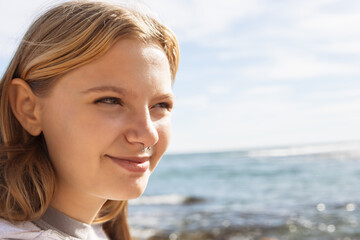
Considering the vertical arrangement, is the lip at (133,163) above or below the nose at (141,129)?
below

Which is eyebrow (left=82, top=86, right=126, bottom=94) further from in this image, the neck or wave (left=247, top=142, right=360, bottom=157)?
wave (left=247, top=142, right=360, bottom=157)

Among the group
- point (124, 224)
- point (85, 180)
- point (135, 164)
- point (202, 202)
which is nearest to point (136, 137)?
point (135, 164)

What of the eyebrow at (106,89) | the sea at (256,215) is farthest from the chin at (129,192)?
the sea at (256,215)

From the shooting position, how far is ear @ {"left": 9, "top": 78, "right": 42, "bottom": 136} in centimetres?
179

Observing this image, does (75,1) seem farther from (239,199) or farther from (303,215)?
(239,199)

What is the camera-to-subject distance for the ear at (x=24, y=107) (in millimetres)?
1793

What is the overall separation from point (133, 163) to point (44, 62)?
561 millimetres

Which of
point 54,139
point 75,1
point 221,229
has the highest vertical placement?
point 221,229

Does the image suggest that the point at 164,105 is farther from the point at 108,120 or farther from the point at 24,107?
the point at 24,107

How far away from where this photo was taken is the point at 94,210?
1.92 m

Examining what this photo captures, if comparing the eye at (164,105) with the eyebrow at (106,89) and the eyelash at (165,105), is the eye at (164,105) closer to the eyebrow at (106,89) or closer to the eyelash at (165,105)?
the eyelash at (165,105)

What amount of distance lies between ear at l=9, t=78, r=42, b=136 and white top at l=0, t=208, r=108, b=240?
37 cm

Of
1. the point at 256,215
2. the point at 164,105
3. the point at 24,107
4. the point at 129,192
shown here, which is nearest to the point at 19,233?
the point at 129,192

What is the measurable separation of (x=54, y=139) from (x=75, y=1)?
0.64 meters
